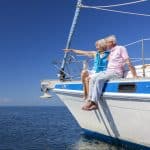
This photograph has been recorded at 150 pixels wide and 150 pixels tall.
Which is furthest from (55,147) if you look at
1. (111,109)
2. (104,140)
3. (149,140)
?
(149,140)

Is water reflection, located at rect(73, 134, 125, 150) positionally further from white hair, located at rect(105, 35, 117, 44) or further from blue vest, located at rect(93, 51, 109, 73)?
white hair, located at rect(105, 35, 117, 44)

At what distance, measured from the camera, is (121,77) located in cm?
1330

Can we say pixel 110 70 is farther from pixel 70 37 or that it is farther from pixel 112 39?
pixel 70 37

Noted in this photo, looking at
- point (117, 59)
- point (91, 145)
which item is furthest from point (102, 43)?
point (91, 145)

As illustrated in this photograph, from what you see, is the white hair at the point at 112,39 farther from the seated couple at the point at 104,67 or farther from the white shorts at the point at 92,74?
the white shorts at the point at 92,74

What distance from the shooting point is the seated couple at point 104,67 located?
42.7 feet

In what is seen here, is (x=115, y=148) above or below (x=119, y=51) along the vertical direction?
below

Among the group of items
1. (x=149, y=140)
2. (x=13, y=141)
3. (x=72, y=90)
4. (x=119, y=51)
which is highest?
(x=119, y=51)

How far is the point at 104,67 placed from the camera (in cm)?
1384

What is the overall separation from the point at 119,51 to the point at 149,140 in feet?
9.08

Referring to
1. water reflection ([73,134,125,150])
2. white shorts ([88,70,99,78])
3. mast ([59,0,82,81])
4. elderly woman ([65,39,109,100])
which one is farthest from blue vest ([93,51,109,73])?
mast ([59,0,82,81])

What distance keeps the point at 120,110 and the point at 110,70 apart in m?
1.25

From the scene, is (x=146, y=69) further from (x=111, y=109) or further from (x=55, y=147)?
(x=55, y=147)

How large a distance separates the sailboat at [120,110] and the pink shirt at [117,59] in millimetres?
372
